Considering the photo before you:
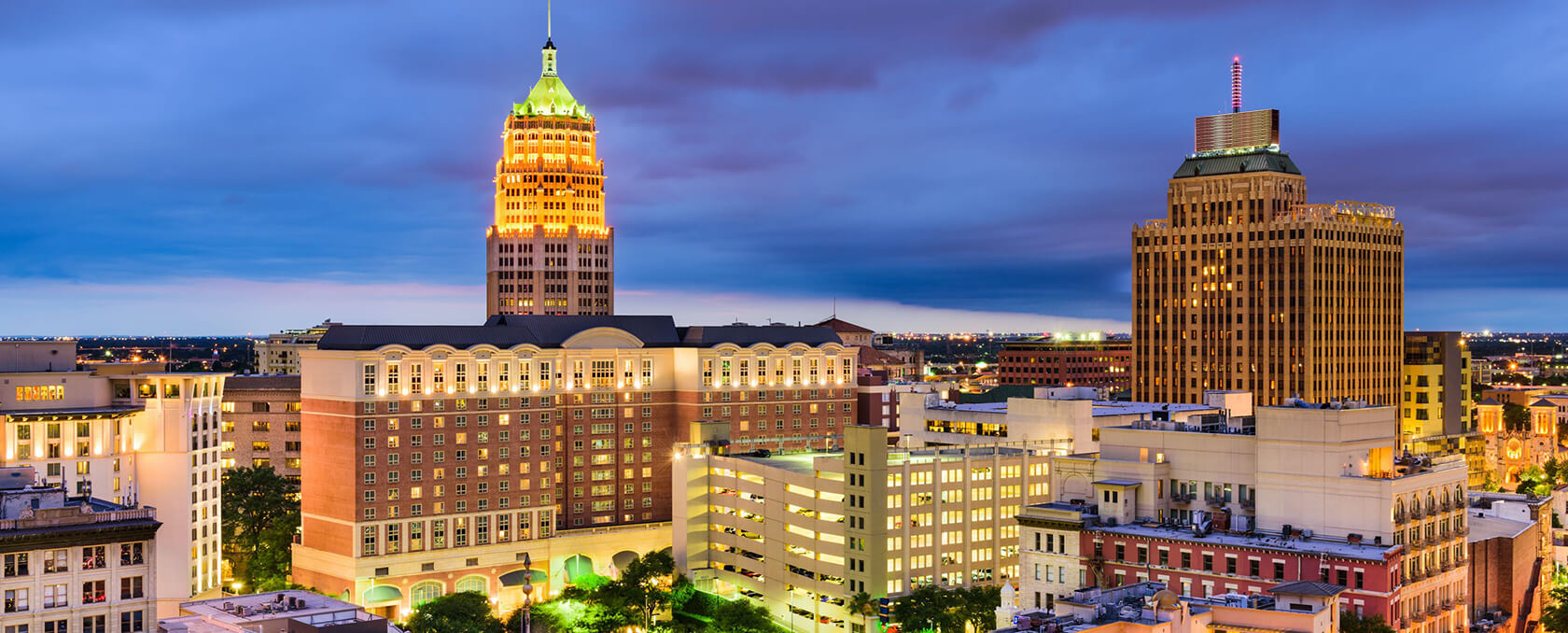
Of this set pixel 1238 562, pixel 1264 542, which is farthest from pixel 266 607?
pixel 1264 542


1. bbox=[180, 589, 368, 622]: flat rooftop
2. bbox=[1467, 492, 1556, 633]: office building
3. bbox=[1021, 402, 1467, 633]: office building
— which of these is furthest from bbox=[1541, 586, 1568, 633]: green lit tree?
bbox=[180, 589, 368, 622]: flat rooftop

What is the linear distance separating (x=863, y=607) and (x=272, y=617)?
84709 millimetres

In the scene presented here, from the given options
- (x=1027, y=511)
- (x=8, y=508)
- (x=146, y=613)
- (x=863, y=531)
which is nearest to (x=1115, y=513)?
(x=1027, y=511)

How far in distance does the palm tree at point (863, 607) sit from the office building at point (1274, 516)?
22972mm

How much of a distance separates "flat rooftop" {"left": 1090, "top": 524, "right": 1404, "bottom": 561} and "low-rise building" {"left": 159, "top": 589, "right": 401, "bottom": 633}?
82640mm

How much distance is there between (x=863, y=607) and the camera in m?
194

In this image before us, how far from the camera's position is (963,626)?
17900 centimetres

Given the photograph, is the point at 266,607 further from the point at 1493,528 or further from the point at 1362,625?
the point at 1493,528

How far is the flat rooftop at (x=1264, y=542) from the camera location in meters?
155

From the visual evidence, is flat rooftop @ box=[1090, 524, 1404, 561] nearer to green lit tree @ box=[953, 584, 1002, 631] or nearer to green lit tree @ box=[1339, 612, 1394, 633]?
green lit tree @ box=[1339, 612, 1394, 633]

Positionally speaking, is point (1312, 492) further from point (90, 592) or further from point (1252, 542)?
point (90, 592)

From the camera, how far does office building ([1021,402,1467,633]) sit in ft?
518

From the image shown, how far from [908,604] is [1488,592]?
70.7 metres

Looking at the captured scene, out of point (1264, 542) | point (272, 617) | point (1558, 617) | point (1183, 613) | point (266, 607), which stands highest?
point (1264, 542)
